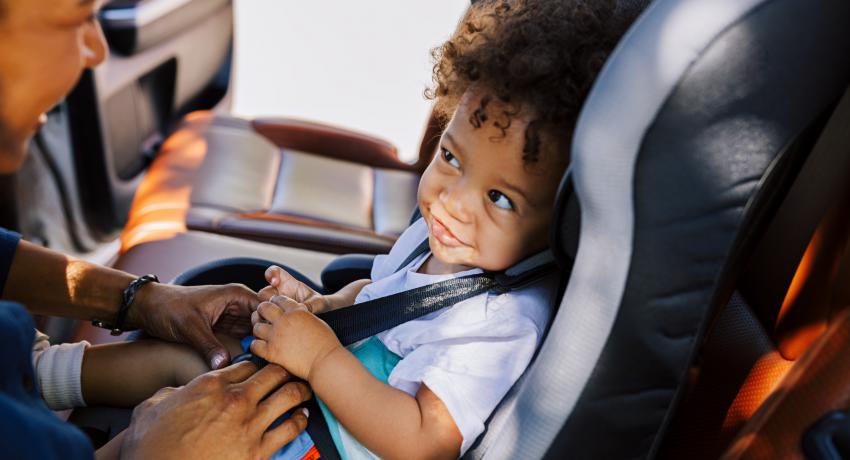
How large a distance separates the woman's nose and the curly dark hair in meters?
0.45

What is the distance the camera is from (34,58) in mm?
799

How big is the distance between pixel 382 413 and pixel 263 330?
215mm

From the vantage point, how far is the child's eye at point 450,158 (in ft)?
3.76

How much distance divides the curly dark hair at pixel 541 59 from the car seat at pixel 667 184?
6.0 inches

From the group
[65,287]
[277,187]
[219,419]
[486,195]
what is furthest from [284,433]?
[277,187]

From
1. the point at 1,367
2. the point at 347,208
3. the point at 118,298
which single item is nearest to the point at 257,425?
the point at 1,367

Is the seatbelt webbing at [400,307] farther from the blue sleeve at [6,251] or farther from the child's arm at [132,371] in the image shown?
the blue sleeve at [6,251]

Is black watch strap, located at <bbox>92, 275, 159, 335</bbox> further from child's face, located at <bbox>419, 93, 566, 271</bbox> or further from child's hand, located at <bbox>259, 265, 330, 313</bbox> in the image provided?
child's face, located at <bbox>419, 93, 566, 271</bbox>

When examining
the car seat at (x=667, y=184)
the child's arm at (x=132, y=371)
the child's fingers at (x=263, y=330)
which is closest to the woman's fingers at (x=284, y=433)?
the child's fingers at (x=263, y=330)

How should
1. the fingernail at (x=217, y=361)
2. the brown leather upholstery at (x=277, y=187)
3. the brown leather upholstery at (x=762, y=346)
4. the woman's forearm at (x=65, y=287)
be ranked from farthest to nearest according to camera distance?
the brown leather upholstery at (x=277, y=187), the woman's forearm at (x=65, y=287), the fingernail at (x=217, y=361), the brown leather upholstery at (x=762, y=346)

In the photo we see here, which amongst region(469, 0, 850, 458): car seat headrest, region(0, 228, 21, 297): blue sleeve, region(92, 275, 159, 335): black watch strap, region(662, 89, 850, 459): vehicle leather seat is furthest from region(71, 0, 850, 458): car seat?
region(0, 228, 21, 297): blue sleeve

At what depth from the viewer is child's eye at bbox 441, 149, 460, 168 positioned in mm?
1146

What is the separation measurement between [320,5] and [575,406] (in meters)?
3.71

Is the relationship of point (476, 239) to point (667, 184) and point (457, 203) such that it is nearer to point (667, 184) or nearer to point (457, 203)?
point (457, 203)
